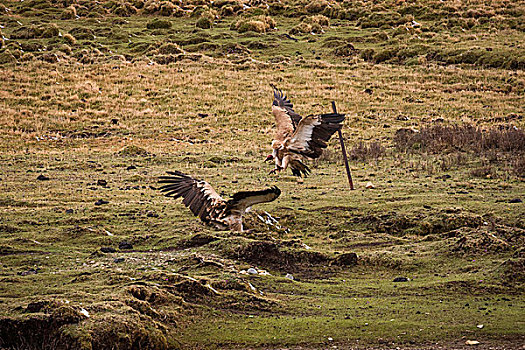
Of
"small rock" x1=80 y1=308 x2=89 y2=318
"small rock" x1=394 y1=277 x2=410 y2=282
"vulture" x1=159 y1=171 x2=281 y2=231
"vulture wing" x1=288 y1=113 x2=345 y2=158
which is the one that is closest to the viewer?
"small rock" x1=80 y1=308 x2=89 y2=318

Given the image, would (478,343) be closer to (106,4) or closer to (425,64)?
(425,64)

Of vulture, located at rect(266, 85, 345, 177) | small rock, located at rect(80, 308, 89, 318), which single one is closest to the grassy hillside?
small rock, located at rect(80, 308, 89, 318)

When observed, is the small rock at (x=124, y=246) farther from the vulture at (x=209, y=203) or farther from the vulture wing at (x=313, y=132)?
the vulture wing at (x=313, y=132)

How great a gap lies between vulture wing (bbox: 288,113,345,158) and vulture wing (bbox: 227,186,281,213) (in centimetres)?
245

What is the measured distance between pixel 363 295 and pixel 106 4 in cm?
6298

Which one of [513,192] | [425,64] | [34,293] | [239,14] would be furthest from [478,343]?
[239,14]

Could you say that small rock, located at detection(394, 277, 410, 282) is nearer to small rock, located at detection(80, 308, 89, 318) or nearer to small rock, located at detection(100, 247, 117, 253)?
small rock, located at detection(80, 308, 89, 318)

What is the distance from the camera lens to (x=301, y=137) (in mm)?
11250

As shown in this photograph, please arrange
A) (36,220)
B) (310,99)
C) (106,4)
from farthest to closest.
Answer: (106,4) < (310,99) < (36,220)

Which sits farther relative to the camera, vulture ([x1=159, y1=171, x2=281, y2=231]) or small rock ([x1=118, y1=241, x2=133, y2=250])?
small rock ([x1=118, y1=241, x2=133, y2=250])

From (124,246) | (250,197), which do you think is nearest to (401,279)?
(250,197)

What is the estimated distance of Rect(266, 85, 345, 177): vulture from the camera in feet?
35.0

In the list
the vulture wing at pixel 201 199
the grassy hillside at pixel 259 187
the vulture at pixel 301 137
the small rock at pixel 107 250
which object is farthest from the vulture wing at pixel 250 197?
the small rock at pixel 107 250

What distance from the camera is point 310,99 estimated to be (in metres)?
32.6
